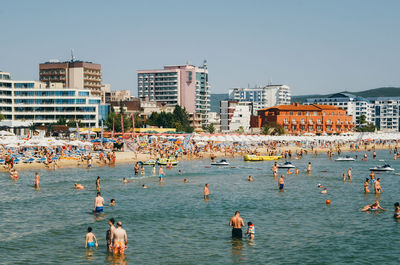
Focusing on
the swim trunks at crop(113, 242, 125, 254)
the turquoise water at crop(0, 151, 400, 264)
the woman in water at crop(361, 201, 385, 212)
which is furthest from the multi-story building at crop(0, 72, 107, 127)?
the swim trunks at crop(113, 242, 125, 254)

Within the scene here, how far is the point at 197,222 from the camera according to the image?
117 ft

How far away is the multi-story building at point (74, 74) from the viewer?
179m

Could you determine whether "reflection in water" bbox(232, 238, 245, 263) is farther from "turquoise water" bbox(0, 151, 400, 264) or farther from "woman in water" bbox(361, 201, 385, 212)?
"woman in water" bbox(361, 201, 385, 212)

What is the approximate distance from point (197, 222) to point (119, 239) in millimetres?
10914

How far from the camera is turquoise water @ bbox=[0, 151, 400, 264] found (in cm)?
2722

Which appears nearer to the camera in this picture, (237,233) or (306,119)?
(237,233)

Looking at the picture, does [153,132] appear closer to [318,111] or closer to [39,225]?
[318,111]

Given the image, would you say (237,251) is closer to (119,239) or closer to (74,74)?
(119,239)

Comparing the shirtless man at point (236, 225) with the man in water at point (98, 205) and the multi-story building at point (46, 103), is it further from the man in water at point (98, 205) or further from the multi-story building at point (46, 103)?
the multi-story building at point (46, 103)

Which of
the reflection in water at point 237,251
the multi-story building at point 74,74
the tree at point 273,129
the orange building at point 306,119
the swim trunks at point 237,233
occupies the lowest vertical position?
the reflection in water at point 237,251

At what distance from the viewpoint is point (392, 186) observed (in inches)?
2188

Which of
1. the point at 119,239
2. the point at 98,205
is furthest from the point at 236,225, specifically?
the point at 98,205

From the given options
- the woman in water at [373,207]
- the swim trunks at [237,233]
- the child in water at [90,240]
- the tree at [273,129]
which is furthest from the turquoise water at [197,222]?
the tree at [273,129]

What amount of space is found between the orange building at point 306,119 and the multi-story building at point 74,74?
63.3 m
